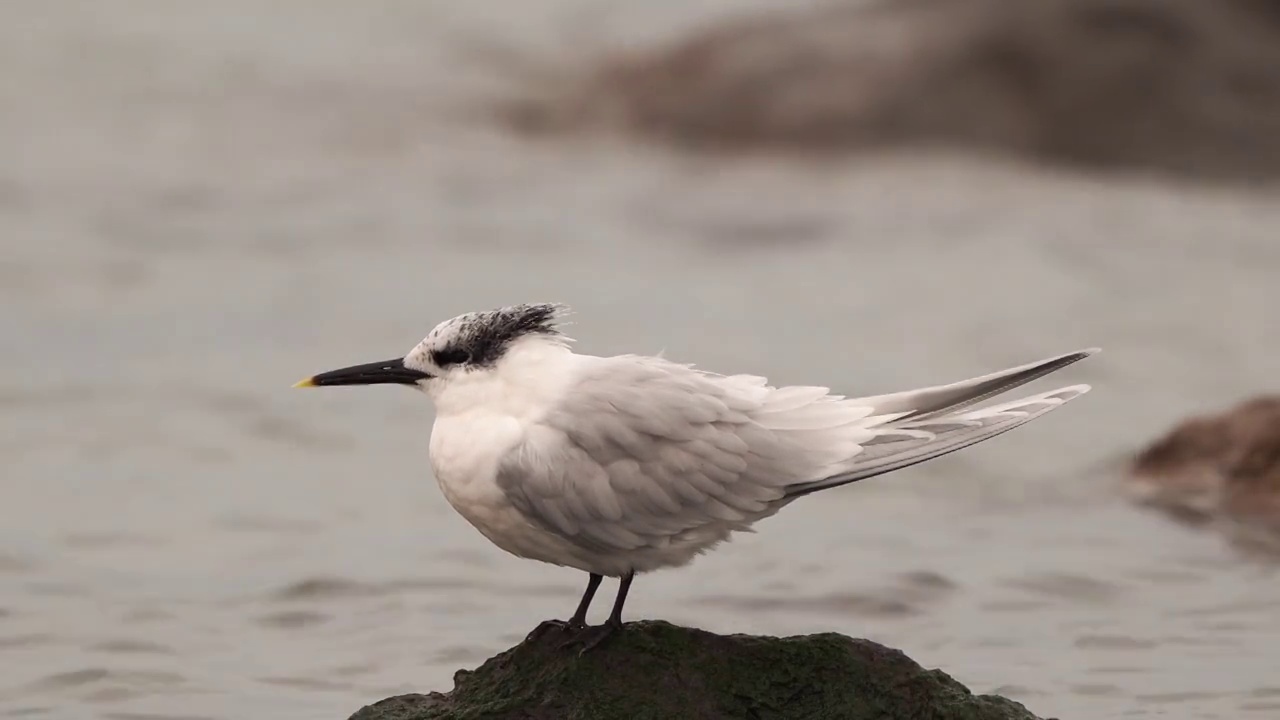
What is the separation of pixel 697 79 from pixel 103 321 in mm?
6799

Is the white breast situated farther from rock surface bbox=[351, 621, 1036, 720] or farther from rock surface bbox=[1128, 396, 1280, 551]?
rock surface bbox=[1128, 396, 1280, 551]

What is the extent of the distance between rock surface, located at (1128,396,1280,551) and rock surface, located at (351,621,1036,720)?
172 inches

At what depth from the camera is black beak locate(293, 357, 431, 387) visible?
5988mm

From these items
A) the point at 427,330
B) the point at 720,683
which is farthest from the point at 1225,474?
the point at 427,330

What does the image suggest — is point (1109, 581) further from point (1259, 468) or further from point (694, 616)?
point (694, 616)

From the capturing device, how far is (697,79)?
62.5 feet

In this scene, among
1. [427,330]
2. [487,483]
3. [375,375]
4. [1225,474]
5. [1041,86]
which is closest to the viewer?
[487,483]

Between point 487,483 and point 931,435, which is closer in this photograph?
point 487,483

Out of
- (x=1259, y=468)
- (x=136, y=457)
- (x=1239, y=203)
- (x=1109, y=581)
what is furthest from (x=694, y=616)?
Answer: (x=1239, y=203)

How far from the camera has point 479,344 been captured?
19.3 feet

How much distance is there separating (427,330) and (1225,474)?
19.2 ft

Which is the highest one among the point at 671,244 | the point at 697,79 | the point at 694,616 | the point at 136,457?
the point at 697,79

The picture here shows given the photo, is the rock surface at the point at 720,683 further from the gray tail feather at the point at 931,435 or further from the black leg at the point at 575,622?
the gray tail feather at the point at 931,435

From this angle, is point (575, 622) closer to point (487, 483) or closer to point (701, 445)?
point (487, 483)
